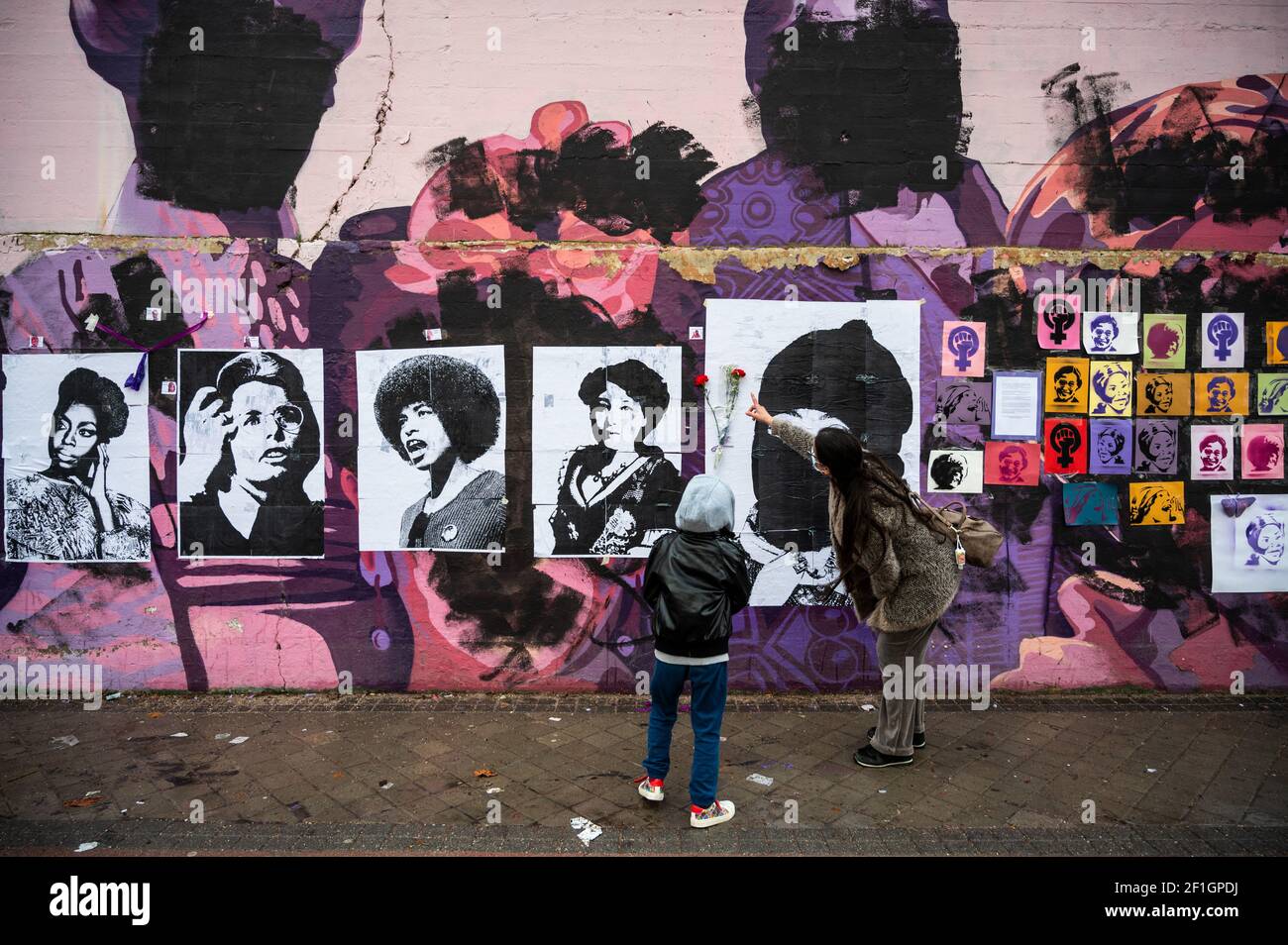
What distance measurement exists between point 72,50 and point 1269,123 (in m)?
8.92

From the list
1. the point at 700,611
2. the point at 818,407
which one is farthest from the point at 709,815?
the point at 818,407

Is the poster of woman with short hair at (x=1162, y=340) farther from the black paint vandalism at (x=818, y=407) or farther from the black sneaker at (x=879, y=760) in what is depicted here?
the black sneaker at (x=879, y=760)

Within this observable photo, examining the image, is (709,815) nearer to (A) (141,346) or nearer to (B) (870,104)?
(B) (870,104)

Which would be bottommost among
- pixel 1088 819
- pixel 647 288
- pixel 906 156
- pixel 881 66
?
pixel 1088 819

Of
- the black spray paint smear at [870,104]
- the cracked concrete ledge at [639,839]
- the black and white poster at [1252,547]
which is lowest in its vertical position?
the cracked concrete ledge at [639,839]

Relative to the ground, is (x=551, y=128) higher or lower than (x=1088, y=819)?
higher

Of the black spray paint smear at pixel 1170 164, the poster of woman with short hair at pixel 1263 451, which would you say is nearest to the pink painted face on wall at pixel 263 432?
the black spray paint smear at pixel 1170 164

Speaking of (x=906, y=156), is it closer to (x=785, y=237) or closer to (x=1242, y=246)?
(x=785, y=237)

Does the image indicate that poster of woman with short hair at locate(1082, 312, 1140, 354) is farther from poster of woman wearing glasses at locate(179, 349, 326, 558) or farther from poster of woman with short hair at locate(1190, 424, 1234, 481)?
poster of woman wearing glasses at locate(179, 349, 326, 558)

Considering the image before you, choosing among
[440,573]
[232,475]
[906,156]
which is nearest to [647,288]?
[906,156]

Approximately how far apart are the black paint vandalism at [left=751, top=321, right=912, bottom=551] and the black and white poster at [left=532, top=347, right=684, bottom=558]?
0.69m

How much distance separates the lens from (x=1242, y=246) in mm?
5809

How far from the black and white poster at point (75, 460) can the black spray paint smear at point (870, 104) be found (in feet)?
17.1

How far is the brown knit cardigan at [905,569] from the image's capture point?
439 cm
